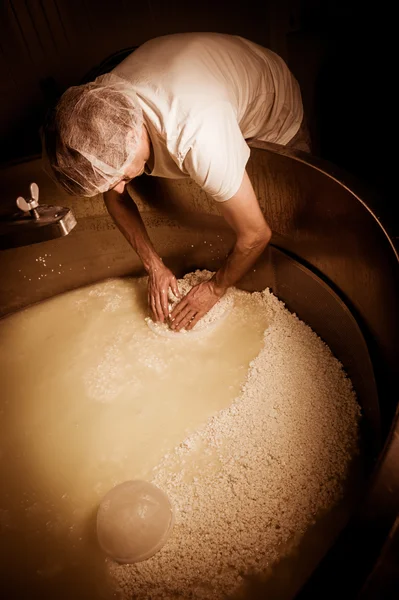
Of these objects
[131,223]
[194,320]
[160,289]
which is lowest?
[194,320]

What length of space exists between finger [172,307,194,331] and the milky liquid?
0.06 meters

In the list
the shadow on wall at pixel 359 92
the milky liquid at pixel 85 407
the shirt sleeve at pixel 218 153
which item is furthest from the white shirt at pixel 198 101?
the shadow on wall at pixel 359 92

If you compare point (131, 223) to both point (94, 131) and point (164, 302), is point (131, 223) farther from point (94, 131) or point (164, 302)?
point (94, 131)

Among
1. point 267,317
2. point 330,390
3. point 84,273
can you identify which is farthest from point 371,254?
point 84,273

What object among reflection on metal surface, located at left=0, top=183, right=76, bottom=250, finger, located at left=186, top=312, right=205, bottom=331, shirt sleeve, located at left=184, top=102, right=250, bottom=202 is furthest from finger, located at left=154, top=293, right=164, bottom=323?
reflection on metal surface, located at left=0, top=183, right=76, bottom=250

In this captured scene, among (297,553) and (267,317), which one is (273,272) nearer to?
(267,317)

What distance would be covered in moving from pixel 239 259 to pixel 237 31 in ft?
4.84

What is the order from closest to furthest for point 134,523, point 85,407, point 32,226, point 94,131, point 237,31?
1. point 32,226
2. point 94,131
3. point 134,523
4. point 85,407
5. point 237,31

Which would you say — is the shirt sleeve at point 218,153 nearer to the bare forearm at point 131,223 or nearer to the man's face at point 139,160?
the man's face at point 139,160

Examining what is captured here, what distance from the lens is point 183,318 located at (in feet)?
5.28

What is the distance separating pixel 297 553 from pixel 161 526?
0.37m

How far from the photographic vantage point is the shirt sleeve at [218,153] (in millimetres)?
990

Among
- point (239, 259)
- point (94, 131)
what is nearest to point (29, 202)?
point (94, 131)

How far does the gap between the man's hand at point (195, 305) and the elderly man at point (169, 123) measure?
322mm
